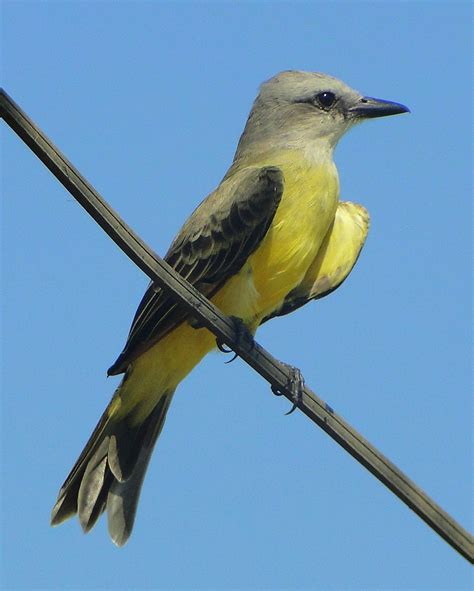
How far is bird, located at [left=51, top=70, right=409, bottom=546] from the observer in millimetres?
5926

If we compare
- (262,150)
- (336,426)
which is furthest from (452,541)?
(262,150)

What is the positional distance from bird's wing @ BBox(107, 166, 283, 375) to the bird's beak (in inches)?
44.3

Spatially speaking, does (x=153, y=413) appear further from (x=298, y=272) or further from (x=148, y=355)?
(x=298, y=272)

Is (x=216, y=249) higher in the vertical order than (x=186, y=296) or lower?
higher

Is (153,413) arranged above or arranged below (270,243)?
below

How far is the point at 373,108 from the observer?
7.03 m

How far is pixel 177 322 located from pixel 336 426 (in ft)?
6.46

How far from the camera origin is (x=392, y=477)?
12.3ft

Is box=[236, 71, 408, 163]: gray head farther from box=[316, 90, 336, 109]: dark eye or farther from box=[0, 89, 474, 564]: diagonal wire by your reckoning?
box=[0, 89, 474, 564]: diagonal wire

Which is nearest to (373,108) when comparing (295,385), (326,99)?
(326,99)

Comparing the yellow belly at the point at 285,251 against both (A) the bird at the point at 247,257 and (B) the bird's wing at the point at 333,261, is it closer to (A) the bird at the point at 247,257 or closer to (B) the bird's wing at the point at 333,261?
(A) the bird at the point at 247,257

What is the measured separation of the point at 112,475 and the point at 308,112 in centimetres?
264

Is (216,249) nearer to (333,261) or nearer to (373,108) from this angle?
(333,261)

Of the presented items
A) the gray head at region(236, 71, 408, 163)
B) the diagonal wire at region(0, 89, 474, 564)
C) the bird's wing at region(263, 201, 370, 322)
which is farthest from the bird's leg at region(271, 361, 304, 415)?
the gray head at region(236, 71, 408, 163)
